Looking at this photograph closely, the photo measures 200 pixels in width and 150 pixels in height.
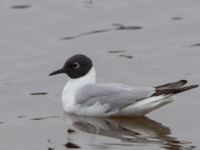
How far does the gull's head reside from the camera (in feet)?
48.0

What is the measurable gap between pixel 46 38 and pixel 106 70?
2102mm

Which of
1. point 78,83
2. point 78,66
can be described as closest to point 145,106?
point 78,83

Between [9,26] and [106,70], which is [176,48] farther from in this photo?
[9,26]

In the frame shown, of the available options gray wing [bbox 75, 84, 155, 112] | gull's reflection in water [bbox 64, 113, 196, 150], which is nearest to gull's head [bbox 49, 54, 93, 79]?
gray wing [bbox 75, 84, 155, 112]

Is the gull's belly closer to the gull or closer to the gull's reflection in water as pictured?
the gull

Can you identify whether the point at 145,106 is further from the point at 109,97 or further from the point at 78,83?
the point at 78,83

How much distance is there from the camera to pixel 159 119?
46.4 ft

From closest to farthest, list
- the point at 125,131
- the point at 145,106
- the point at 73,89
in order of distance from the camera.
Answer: the point at 125,131 < the point at 145,106 < the point at 73,89

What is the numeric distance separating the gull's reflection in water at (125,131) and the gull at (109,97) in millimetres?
127

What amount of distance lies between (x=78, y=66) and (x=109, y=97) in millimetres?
Answer: 922

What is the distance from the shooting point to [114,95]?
1403 cm

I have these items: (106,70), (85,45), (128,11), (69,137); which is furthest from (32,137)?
(128,11)

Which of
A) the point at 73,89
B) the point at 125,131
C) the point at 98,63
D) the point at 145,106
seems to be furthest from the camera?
the point at 98,63

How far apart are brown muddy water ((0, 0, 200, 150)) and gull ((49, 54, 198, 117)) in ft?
0.52
